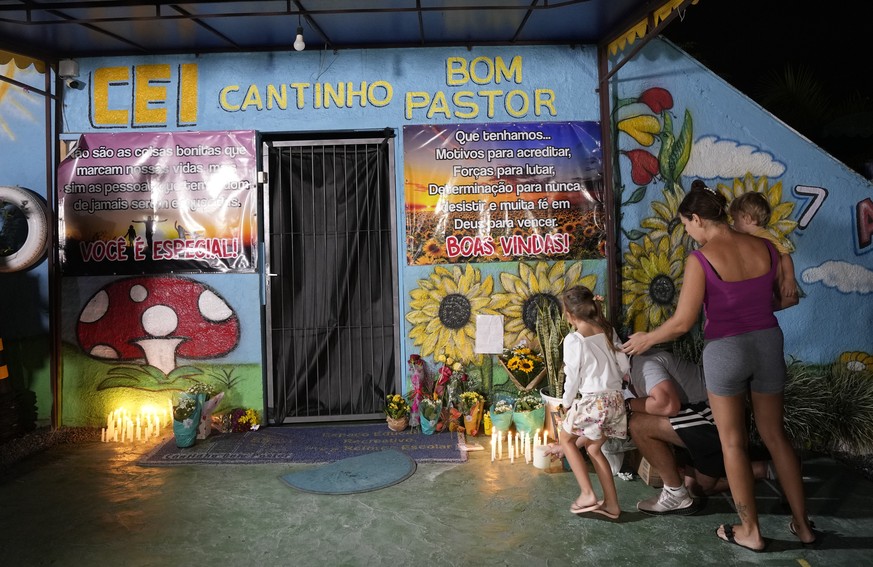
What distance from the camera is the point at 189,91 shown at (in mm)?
5891

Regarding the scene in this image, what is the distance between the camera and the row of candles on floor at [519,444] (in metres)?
4.88

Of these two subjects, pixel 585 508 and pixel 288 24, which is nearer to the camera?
pixel 585 508

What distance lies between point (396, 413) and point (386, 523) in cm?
185

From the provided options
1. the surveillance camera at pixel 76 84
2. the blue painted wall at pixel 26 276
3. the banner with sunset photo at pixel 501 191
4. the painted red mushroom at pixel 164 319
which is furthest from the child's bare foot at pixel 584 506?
the surveillance camera at pixel 76 84

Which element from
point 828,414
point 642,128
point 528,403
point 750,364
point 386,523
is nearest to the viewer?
point 750,364

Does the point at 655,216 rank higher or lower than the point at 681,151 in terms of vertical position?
lower

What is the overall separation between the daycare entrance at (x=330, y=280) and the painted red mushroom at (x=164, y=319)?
1.59 ft

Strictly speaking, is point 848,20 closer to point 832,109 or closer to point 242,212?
point 832,109

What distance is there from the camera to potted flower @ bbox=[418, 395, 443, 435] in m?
5.54

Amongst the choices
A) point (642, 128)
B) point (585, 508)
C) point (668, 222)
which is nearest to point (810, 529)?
point (585, 508)

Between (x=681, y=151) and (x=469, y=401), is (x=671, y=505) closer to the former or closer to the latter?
(x=469, y=401)

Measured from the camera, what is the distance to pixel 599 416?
12.0ft

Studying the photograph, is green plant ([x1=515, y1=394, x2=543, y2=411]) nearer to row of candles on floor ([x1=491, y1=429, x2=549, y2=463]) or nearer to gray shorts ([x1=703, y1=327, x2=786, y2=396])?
row of candles on floor ([x1=491, y1=429, x2=549, y2=463])

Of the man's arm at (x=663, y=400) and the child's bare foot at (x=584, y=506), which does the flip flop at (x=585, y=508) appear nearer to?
the child's bare foot at (x=584, y=506)
